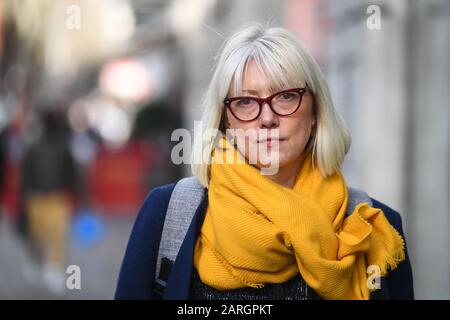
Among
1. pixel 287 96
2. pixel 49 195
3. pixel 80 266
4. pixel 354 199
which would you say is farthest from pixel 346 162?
pixel 287 96

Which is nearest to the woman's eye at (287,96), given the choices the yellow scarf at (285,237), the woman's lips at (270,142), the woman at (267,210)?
the woman at (267,210)

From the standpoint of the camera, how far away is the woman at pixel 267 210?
8.45ft

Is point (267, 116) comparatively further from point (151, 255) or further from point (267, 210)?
point (151, 255)

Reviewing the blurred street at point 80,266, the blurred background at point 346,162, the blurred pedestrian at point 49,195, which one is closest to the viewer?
the blurred background at point 346,162

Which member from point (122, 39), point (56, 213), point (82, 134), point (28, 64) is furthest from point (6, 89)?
point (56, 213)

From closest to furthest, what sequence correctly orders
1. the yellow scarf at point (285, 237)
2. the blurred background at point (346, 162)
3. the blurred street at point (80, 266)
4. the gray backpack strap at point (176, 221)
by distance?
1. the yellow scarf at point (285, 237)
2. the gray backpack strap at point (176, 221)
3. the blurred background at point (346, 162)
4. the blurred street at point (80, 266)

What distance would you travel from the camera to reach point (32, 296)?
8.34m

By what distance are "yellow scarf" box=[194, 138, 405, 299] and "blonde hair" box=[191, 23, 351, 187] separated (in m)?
0.08

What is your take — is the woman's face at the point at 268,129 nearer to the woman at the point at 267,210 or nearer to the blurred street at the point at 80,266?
the woman at the point at 267,210

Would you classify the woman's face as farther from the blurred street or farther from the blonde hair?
the blurred street

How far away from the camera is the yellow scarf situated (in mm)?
2553

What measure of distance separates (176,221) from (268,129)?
1.35ft

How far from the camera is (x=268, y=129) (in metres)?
2.64

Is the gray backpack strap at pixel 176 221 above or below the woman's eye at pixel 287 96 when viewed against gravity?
below
